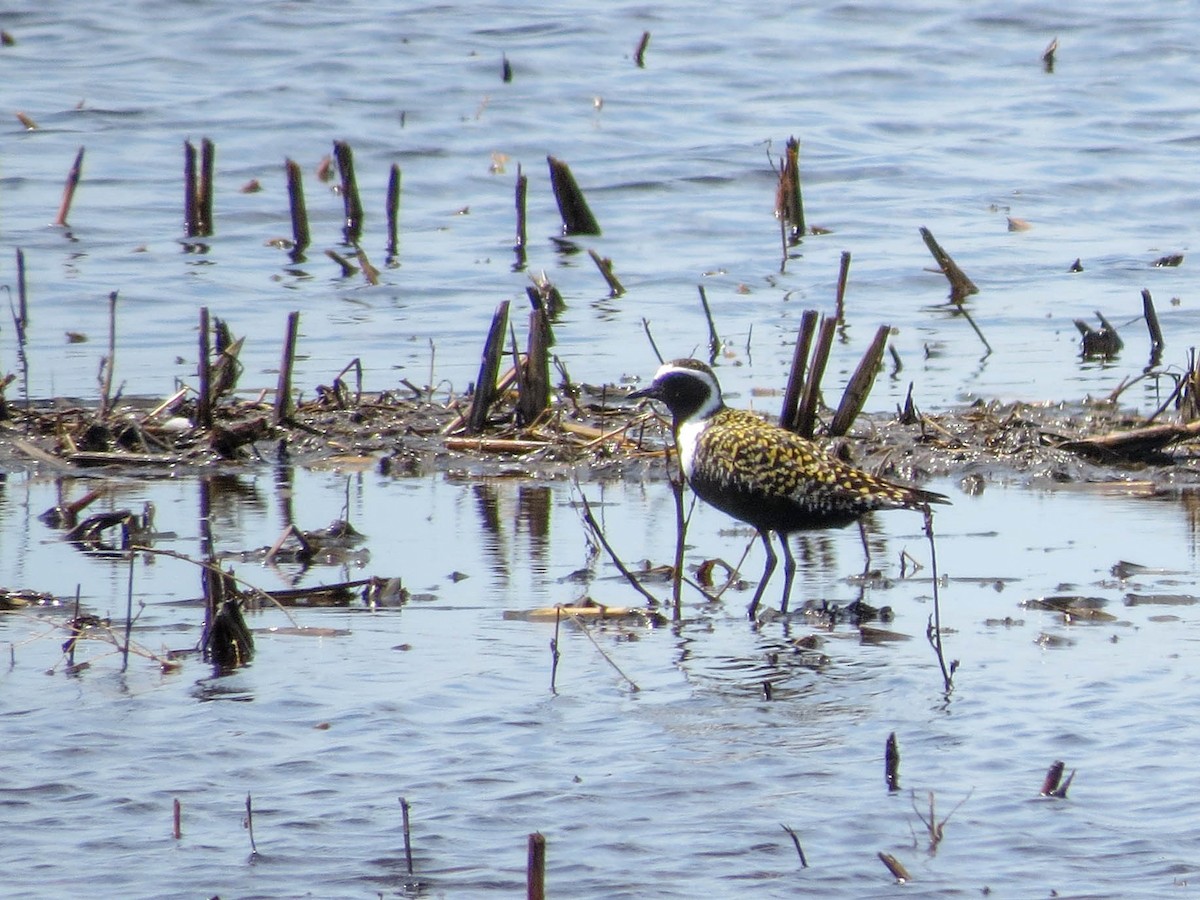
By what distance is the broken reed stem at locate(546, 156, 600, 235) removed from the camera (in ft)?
56.3

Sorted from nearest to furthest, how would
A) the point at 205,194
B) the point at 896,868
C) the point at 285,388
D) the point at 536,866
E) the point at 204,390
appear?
the point at 536,866 < the point at 896,868 < the point at 204,390 < the point at 285,388 < the point at 205,194

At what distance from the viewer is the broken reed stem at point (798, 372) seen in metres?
10.0

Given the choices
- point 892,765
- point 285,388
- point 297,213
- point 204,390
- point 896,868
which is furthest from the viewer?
point 297,213

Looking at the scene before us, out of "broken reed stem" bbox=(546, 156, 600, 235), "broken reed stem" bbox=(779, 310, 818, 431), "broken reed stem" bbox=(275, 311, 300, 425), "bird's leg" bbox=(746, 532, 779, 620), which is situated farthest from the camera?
"broken reed stem" bbox=(546, 156, 600, 235)

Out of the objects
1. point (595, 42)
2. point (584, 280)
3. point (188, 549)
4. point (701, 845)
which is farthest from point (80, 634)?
point (595, 42)

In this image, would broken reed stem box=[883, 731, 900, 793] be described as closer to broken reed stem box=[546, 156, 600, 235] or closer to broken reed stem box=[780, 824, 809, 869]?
broken reed stem box=[780, 824, 809, 869]

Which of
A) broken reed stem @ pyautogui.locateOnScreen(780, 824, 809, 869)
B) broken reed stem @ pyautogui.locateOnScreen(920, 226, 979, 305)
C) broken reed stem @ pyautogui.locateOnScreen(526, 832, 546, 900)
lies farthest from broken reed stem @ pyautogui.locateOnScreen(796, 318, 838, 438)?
broken reed stem @ pyautogui.locateOnScreen(526, 832, 546, 900)

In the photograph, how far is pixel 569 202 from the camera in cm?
1750

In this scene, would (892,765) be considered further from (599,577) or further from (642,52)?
(642,52)

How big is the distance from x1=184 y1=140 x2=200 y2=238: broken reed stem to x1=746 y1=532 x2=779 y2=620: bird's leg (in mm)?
10143

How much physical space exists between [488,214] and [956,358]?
22.7 feet

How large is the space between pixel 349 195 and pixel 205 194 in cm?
126

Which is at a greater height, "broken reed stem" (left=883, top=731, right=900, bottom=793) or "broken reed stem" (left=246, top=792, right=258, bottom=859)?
"broken reed stem" (left=883, top=731, right=900, bottom=793)

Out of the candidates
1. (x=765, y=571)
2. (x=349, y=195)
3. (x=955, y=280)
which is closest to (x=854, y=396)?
(x=765, y=571)
